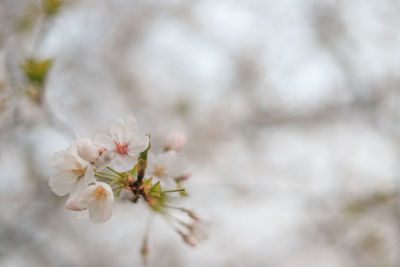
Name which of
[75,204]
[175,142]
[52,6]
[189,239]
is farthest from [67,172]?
[52,6]

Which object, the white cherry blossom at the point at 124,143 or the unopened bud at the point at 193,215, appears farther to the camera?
the unopened bud at the point at 193,215

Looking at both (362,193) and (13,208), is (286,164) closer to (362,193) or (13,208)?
(362,193)

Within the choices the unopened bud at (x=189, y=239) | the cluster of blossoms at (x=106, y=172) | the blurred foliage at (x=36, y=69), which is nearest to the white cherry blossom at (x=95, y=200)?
the cluster of blossoms at (x=106, y=172)

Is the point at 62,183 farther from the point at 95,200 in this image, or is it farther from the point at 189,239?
the point at 189,239

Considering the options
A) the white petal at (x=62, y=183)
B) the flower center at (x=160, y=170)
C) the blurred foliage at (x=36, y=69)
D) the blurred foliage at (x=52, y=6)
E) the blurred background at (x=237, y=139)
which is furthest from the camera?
the blurred background at (x=237, y=139)

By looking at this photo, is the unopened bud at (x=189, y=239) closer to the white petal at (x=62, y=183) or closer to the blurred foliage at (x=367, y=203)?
the white petal at (x=62, y=183)

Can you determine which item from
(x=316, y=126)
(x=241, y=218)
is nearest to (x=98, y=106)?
(x=241, y=218)

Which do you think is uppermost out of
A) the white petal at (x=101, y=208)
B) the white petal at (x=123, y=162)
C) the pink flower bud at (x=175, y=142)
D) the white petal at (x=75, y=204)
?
the pink flower bud at (x=175, y=142)

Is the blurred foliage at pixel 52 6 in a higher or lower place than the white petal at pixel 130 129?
higher
